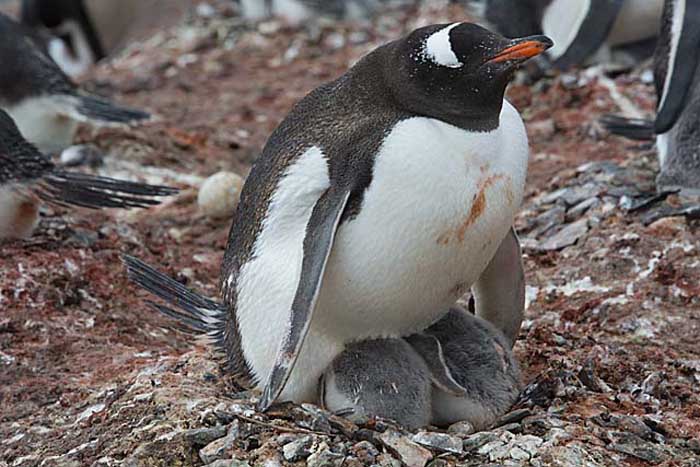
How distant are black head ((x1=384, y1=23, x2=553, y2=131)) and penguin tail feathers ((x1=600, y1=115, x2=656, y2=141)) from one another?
89.9 inches

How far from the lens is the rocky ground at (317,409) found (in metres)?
2.54

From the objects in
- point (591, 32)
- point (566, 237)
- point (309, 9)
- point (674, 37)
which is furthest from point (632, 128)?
point (309, 9)

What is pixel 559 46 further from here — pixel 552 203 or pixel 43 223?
pixel 43 223

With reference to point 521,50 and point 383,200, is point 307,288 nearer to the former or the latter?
point 383,200

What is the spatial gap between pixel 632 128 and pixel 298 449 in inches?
106

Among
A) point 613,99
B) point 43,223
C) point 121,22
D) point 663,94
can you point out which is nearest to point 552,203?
point 663,94

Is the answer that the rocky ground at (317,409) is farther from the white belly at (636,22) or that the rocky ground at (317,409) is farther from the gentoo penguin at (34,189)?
the white belly at (636,22)

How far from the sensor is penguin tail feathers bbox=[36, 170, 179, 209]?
160 inches

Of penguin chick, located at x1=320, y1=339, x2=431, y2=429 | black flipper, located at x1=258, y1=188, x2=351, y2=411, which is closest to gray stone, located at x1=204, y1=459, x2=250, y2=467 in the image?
black flipper, located at x1=258, y1=188, x2=351, y2=411

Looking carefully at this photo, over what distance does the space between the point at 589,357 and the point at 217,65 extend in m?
4.74

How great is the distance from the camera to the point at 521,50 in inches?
97.0

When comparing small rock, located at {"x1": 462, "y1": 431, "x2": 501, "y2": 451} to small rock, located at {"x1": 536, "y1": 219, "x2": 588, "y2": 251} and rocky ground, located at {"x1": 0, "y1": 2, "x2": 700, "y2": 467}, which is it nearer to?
rocky ground, located at {"x1": 0, "y1": 2, "x2": 700, "y2": 467}

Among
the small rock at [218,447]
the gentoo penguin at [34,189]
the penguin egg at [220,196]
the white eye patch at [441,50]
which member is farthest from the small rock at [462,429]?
the penguin egg at [220,196]

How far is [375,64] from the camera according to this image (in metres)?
2.67
